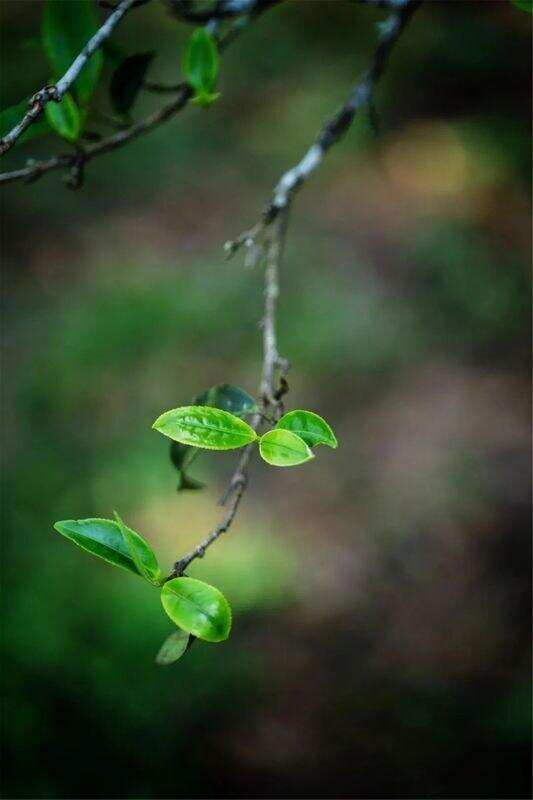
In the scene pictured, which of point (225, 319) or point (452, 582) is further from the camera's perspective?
point (225, 319)

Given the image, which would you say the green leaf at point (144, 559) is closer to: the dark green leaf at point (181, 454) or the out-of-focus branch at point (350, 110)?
the dark green leaf at point (181, 454)

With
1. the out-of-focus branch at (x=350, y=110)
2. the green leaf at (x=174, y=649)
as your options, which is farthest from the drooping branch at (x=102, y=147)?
the green leaf at (x=174, y=649)

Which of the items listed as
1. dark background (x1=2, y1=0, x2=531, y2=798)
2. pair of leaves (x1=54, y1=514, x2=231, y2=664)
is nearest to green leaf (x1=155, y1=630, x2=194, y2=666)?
pair of leaves (x1=54, y1=514, x2=231, y2=664)

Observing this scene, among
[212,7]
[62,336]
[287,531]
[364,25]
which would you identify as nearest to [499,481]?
[287,531]

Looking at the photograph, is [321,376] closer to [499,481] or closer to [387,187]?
[499,481]

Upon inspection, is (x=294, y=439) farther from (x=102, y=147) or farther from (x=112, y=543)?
(x=102, y=147)
